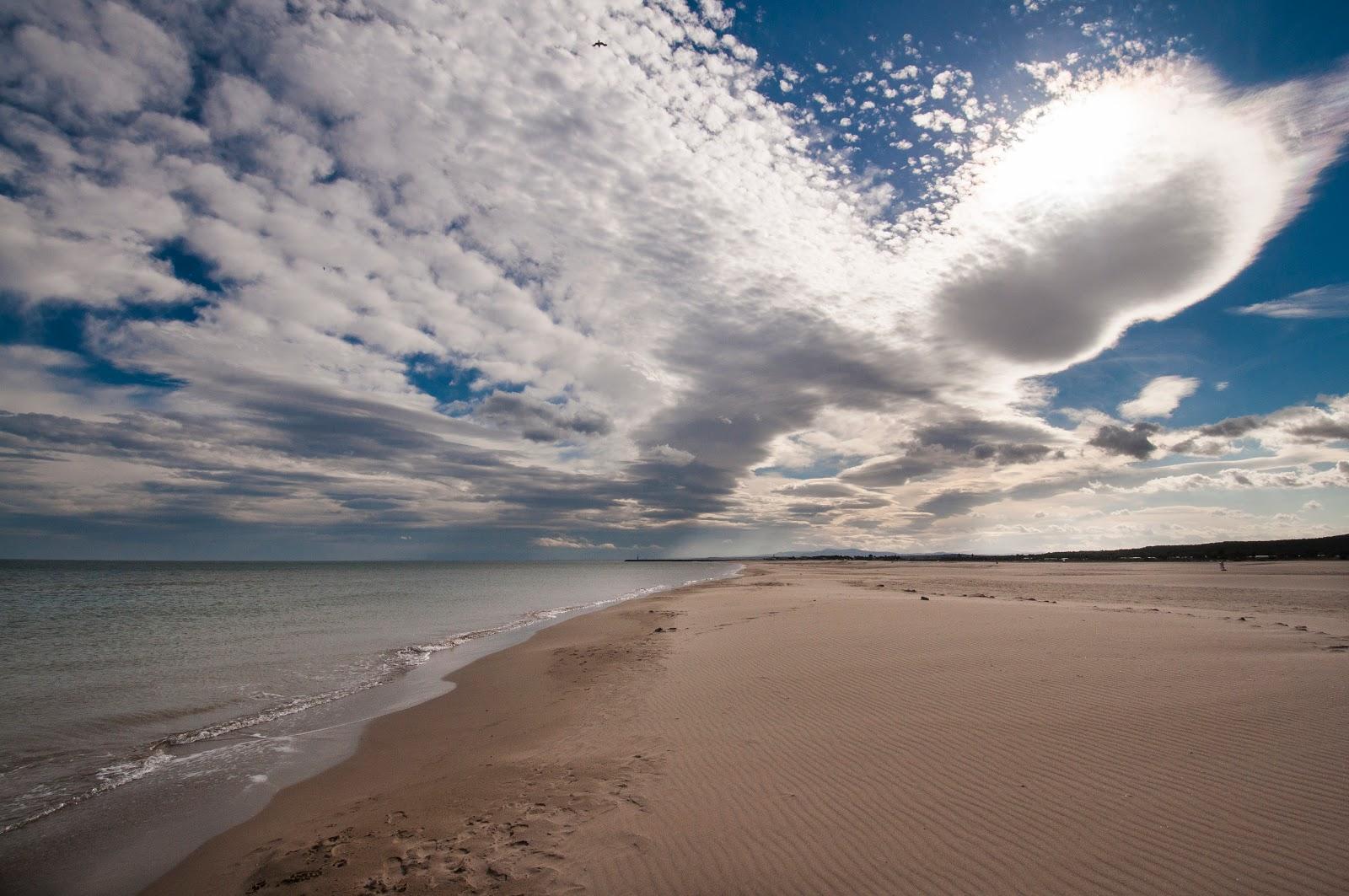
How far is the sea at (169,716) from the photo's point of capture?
22.0 ft

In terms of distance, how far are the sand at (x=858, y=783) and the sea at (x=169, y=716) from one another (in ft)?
3.32

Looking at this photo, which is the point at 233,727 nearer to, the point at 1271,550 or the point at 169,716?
the point at 169,716

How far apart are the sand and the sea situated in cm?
101

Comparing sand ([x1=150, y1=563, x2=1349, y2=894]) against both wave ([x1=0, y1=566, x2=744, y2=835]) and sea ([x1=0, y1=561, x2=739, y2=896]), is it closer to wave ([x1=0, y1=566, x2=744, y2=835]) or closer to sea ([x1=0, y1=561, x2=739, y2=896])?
sea ([x1=0, y1=561, x2=739, y2=896])

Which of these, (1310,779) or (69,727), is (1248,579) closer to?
(1310,779)

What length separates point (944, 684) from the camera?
10.4m

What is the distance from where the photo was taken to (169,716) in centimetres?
1169

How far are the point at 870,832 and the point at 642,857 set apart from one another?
214 cm

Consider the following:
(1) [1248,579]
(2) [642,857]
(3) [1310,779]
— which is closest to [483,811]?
(2) [642,857]

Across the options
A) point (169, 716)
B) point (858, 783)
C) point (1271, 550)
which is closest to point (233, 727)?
point (169, 716)

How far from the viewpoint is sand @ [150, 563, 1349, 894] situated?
4.91 meters

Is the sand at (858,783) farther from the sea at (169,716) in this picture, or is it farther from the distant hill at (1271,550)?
the distant hill at (1271,550)

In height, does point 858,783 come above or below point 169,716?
above

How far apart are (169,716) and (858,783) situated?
13378mm
